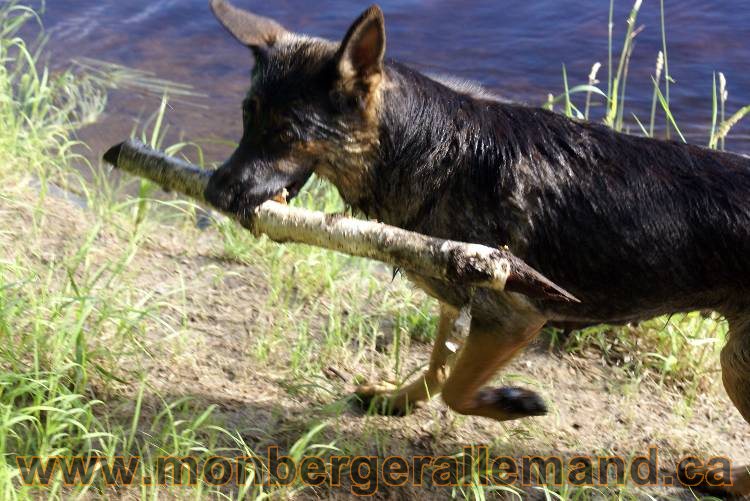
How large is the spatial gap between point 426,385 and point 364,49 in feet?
5.29

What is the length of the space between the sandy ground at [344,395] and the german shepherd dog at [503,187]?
0.35 meters

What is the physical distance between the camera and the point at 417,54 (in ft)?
30.5

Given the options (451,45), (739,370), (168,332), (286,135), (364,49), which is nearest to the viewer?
(364,49)

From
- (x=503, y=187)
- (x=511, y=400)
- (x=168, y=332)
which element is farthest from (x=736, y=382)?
(x=168, y=332)

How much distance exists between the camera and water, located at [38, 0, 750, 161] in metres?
8.41

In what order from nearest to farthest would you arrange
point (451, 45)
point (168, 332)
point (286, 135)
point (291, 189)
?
point (286, 135) → point (291, 189) → point (168, 332) → point (451, 45)

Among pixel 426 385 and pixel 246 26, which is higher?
pixel 246 26

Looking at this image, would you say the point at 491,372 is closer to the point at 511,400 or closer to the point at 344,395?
the point at 511,400

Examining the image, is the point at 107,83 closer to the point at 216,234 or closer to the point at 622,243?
the point at 216,234

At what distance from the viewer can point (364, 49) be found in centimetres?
383

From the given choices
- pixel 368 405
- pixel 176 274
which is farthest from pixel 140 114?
pixel 368 405

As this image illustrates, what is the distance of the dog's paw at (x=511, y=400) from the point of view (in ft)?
13.9

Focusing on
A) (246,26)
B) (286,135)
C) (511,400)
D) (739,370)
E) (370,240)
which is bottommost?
(511,400)

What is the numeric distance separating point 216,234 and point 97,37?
4431 millimetres
